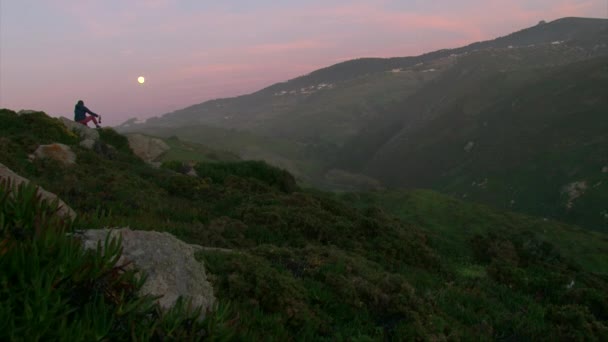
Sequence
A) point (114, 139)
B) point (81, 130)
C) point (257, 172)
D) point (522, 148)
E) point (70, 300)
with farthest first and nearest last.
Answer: point (522, 148) → point (114, 139) → point (81, 130) → point (257, 172) → point (70, 300)

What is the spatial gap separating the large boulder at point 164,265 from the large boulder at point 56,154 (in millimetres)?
15117

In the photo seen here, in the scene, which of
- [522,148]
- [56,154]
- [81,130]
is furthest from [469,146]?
[56,154]

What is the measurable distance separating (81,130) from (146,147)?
26.2 feet

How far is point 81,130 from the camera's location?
95.3ft

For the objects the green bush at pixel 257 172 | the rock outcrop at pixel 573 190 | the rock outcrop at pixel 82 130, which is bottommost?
the rock outcrop at pixel 573 190

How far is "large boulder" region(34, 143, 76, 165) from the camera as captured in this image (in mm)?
19141

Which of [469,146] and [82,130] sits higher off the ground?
[82,130]

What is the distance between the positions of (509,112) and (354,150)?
58.3m

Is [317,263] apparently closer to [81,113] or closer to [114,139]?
[114,139]

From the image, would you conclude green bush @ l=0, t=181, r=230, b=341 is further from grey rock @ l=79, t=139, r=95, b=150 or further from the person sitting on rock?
the person sitting on rock

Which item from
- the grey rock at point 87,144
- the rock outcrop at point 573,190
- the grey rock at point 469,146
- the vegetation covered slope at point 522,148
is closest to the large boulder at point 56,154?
the grey rock at point 87,144

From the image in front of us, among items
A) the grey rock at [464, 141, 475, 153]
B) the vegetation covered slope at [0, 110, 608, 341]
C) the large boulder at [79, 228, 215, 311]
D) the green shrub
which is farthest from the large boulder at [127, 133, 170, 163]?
the grey rock at [464, 141, 475, 153]

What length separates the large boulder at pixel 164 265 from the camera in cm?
548

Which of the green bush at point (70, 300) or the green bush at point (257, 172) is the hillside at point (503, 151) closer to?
the green bush at point (257, 172)
